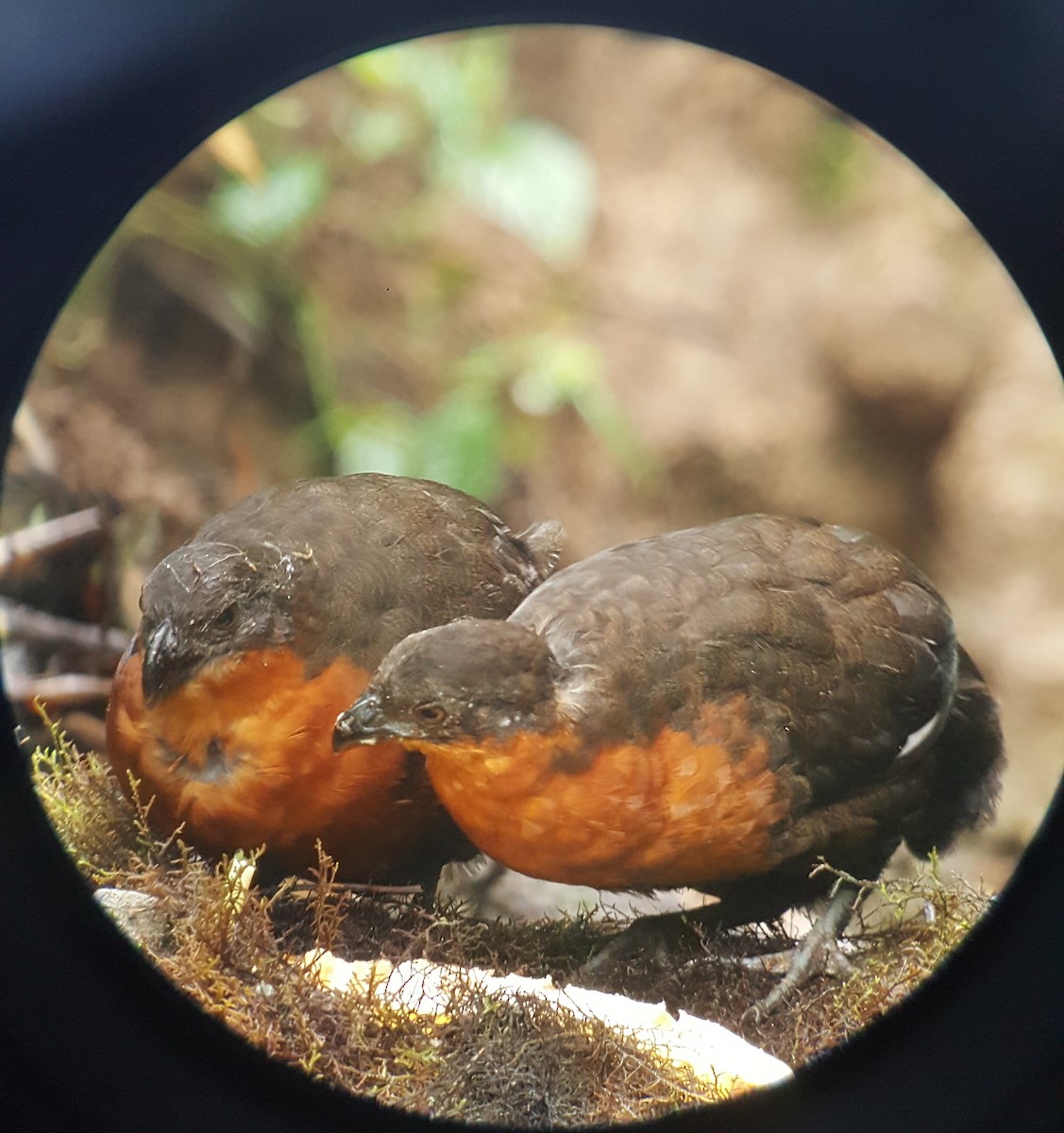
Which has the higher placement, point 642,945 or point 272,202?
point 272,202

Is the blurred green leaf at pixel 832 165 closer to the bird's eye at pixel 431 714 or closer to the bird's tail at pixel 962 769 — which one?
the bird's tail at pixel 962 769

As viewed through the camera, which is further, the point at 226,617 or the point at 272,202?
the point at 272,202

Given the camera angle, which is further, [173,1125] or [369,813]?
[173,1125]

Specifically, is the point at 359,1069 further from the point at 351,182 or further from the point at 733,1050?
the point at 351,182

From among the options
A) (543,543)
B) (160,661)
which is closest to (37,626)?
(160,661)

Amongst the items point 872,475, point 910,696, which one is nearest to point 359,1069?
point 910,696

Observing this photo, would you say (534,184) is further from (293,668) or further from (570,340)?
(293,668)
